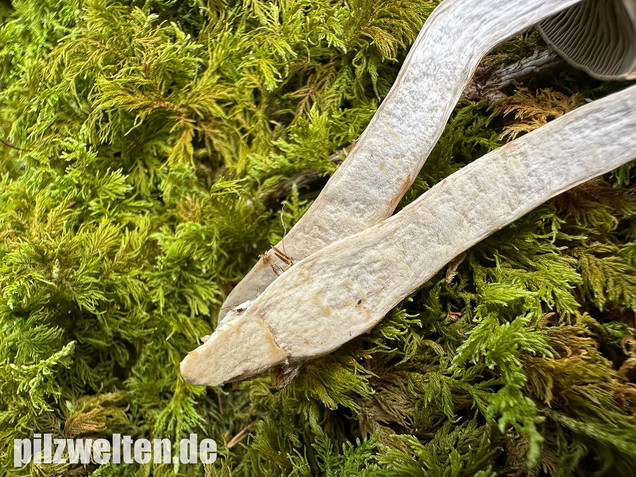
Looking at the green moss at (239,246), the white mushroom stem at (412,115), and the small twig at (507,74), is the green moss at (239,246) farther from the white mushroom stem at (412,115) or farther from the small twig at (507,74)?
the white mushroom stem at (412,115)

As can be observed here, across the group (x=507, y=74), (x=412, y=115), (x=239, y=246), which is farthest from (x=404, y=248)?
(x=507, y=74)

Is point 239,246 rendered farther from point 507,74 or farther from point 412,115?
point 507,74

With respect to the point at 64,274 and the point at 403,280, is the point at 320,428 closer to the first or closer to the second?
the point at 403,280

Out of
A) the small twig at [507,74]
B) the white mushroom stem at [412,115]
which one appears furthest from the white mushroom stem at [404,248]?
the small twig at [507,74]

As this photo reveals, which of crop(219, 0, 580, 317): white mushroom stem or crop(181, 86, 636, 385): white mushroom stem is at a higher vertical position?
crop(219, 0, 580, 317): white mushroom stem

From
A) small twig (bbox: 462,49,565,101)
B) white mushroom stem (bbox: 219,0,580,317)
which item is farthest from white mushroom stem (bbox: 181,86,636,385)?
small twig (bbox: 462,49,565,101)

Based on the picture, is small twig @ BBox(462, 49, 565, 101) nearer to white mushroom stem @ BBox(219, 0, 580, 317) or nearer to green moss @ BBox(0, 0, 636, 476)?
green moss @ BBox(0, 0, 636, 476)
